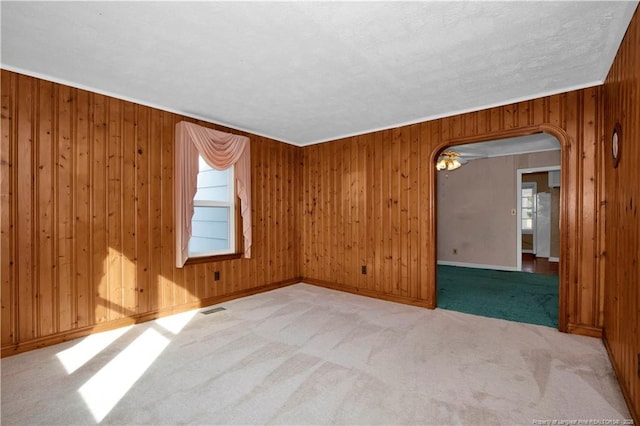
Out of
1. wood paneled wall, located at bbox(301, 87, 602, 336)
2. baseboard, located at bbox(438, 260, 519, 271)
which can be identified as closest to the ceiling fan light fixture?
wood paneled wall, located at bbox(301, 87, 602, 336)

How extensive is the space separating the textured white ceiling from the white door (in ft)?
20.9

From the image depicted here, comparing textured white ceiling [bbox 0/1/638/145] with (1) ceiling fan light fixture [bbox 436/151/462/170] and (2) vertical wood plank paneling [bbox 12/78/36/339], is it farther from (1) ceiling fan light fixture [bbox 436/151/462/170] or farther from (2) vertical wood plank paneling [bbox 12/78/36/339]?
(1) ceiling fan light fixture [bbox 436/151/462/170]

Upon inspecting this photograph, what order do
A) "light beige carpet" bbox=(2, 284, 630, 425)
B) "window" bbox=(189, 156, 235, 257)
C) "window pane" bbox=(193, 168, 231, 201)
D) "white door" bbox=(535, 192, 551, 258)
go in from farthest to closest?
"white door" bbox=(535, 192, 551, 258)
"window pane" bbox=(193, 168, 231, 201)
"window" bbox=(189, 156, 235, 257)
"light beige carpet" bbox=(2, 284, 630, 425)

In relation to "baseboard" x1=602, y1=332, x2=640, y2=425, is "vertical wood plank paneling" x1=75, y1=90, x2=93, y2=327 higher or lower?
higher

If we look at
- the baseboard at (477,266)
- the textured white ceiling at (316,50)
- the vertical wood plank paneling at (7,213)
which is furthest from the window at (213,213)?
the baseboard at (477,266)

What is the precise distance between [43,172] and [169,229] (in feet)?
4.03

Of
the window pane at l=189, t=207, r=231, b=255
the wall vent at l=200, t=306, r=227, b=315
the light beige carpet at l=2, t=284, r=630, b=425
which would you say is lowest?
the wall vent at l=200, t=306, r=227, b=315

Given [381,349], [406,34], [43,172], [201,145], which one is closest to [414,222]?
[381,349]

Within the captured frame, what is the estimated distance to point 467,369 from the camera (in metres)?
2.25

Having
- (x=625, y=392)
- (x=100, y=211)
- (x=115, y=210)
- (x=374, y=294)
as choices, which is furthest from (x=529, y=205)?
(x=100, y=211)

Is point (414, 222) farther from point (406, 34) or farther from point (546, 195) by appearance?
point (546, 195)

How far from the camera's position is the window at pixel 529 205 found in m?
8.25

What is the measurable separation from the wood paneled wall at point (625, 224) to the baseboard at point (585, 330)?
0.24 meters

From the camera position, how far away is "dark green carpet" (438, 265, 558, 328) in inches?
138
